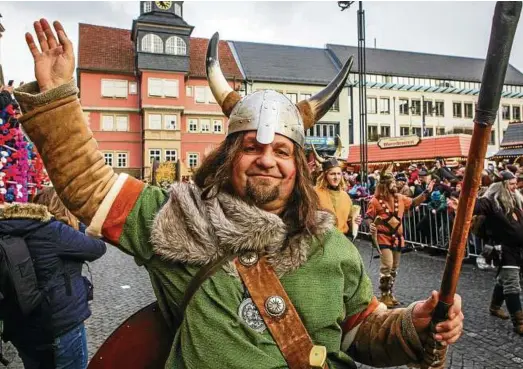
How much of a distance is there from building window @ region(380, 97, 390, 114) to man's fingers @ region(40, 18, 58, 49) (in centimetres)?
4553

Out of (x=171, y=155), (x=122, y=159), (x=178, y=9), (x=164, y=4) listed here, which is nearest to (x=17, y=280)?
(x=171, y=155)

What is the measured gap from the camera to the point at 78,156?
172cm

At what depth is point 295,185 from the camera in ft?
6.65

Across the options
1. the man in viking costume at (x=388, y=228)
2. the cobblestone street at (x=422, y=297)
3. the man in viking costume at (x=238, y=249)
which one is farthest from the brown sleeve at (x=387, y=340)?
the man in viking costume at (x=388, y=228)

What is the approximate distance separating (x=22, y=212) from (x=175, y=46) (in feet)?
123

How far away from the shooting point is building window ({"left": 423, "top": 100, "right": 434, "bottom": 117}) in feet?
154

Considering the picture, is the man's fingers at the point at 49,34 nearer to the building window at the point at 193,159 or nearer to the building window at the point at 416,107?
the building window at the point at 193,159

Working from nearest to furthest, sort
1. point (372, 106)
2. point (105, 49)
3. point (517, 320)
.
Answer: point (517, 320), point (105, 49), point (372, 106)

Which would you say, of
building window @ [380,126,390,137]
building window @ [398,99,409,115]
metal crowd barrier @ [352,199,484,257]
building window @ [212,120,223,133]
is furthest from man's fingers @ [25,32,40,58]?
building window @ [398,99,409,115]

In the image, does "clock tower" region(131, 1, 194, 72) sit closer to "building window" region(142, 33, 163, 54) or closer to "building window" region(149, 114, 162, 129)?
"building window" region(142, 33, 163, 54)

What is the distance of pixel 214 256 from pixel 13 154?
300cm

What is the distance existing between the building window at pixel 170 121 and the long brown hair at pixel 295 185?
36.6 meters

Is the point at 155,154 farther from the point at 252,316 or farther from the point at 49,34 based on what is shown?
the point at 252,316

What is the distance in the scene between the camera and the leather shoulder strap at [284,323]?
1668mm
